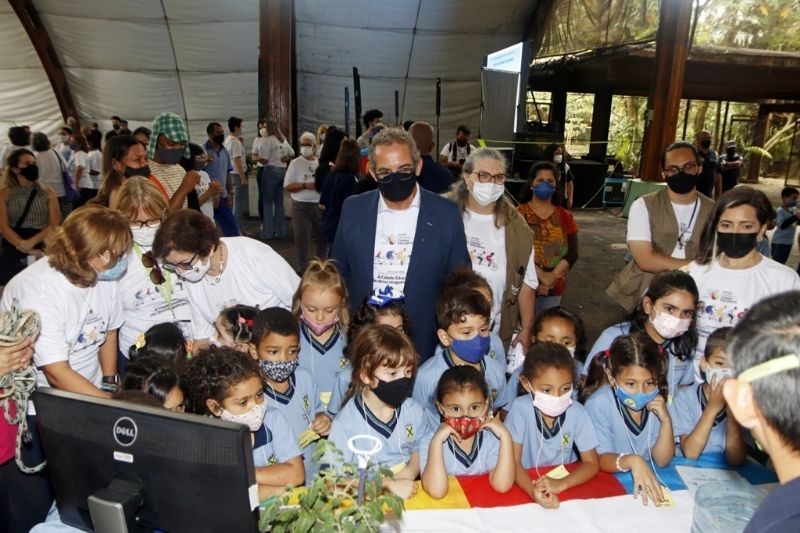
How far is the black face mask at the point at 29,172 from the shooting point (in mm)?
4398

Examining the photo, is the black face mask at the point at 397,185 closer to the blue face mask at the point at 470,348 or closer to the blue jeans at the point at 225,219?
the blue face mask at the point at 470,348

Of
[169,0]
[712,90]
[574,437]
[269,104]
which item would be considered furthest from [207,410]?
[712,90]

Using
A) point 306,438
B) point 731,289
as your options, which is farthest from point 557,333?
point 306,438

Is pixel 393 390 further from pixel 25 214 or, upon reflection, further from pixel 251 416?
pixel 25 214

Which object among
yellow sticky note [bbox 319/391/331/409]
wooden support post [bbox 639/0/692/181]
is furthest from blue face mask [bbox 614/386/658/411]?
wooden support post [bbox 639/0/692/181]

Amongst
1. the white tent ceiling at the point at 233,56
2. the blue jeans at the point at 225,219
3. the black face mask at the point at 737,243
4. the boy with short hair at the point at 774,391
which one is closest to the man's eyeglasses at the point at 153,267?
the boy with short hair at the point at 774,391

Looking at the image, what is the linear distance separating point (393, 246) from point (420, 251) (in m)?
0.14

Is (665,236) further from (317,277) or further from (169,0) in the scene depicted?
(169,0)

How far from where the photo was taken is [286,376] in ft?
7.22

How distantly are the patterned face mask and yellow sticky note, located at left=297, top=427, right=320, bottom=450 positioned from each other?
23cm

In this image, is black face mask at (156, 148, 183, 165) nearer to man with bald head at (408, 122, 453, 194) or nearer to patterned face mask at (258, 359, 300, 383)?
man with bald head at (408, 122, 453, 194)

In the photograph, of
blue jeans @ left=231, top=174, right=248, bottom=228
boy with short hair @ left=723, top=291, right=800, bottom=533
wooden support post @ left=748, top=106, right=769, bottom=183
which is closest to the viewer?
boy with short hair @ left=723, top=291, right=800, bottom=533

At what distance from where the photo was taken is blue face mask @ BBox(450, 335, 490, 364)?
7.74 feet

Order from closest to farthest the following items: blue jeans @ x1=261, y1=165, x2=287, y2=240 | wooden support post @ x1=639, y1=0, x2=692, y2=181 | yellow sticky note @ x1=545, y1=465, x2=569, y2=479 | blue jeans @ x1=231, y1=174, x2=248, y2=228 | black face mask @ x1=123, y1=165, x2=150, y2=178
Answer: yellow sticky note @ x1=545, y1=465, x2=569, y2=479 → black face mask @ x1=123, y1=165, x2=150, y2=178 → blue jeans @ x1=231, y1=174, x2=248, y2=228 → blue jeans @ x1=261, y1=165, x2=287, y2=240 → wooden support post @ x1=639, y1=0, x2=692, y2=181
